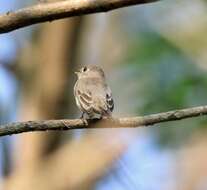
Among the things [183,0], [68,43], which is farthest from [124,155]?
[183,0]

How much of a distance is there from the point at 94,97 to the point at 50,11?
1.35 metres

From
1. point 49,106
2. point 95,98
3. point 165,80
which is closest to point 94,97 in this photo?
point 95,98

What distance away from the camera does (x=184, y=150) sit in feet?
16.9

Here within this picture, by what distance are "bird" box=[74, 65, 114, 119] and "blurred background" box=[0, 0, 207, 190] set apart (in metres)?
0.49

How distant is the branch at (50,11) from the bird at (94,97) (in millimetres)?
968

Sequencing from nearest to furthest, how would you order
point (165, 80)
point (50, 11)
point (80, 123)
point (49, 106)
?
point (50, 11), point (80, 123), point (49, 106), point (165, 80)

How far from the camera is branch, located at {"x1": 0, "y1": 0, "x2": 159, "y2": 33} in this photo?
7.02ft

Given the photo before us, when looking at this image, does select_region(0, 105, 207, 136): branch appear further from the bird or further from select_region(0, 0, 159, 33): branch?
the bird

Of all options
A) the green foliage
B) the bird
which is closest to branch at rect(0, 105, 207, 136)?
the bird

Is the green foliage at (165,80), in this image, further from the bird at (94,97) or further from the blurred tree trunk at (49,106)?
the bird at (94,97)

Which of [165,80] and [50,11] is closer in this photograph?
[50,11]

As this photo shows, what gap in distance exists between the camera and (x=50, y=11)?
2.15 m

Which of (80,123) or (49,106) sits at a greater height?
(80,123)

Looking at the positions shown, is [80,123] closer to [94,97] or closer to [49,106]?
[94,97]
